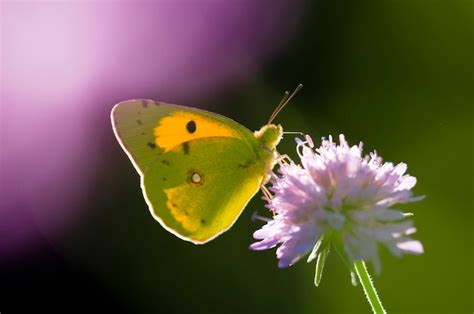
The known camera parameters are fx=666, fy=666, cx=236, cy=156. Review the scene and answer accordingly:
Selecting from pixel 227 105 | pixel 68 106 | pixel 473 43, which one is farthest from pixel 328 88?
pixel 68 106

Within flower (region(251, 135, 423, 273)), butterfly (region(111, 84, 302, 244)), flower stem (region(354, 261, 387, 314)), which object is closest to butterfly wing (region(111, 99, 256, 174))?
butterfly (region(111, 84, 302, 244))

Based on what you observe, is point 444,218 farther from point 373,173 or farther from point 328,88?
point 373,173

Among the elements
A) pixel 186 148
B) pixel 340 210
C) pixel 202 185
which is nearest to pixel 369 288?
pixel 340 210

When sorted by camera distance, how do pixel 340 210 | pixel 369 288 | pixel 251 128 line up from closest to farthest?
1. pixel 369 288
2. pixel 340 210
3. pixel 251 128

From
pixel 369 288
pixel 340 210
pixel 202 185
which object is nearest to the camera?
pixel 369 288

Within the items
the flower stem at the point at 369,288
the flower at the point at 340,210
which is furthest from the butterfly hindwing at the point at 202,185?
the flower stem at the point at 369,288

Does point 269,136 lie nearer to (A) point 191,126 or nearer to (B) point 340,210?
(A) point 191,126
